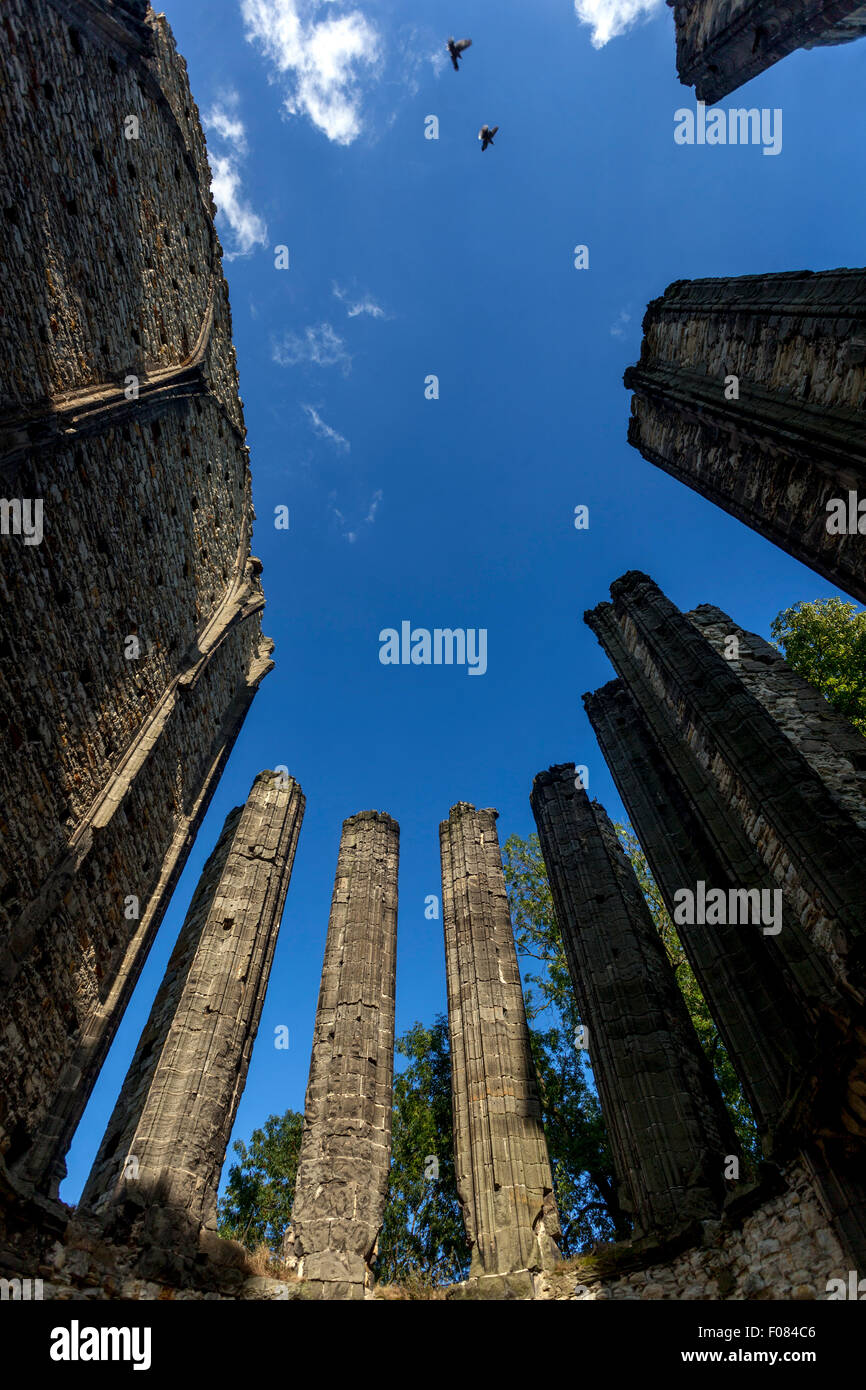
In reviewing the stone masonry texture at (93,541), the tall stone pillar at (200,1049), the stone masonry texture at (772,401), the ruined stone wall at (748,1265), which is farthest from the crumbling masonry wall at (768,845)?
the stone masonry texture at (93,541)

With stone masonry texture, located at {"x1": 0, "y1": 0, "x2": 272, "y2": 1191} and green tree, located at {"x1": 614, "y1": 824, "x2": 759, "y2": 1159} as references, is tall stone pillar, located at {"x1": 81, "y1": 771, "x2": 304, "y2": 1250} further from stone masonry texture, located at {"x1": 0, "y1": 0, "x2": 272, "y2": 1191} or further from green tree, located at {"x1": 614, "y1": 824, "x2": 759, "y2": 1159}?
green tree, located at {"x1": 614, "y1": 824, "x2": 759, "y2": 1159}

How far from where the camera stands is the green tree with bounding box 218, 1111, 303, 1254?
14648 mm

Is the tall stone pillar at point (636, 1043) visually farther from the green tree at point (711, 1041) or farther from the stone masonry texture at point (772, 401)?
the stone masonry texture at point (772, 401)

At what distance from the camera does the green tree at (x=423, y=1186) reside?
12.1 metres

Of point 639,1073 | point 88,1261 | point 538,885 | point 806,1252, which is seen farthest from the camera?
point 538,885

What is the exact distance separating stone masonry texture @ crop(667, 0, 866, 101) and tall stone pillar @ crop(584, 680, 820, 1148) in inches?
358

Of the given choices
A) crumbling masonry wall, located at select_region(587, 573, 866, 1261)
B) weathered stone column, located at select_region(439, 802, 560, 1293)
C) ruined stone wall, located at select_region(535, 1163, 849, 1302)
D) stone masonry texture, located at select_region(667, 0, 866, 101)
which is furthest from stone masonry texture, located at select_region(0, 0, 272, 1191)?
stone masonry texture, located at select_region(667, 0, 866, 101)

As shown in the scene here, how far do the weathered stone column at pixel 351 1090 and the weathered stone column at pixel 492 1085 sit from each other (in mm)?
1014

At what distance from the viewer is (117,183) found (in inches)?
365

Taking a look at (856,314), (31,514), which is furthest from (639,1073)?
(31,514)

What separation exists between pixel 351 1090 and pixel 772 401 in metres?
10.2
